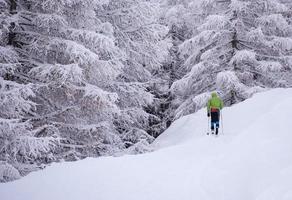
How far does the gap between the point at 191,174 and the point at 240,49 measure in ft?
32.2

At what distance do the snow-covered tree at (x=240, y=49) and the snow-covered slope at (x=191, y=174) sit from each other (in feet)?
17.4

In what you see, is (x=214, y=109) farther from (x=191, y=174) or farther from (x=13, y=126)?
(x=13, y=126)

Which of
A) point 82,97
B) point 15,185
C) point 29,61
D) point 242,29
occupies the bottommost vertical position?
point 15,185

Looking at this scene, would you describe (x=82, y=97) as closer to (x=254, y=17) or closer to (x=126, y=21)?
(x=126, y=21)

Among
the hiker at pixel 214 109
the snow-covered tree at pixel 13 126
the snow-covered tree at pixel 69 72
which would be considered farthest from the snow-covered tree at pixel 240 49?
the snow-covered tree at pixel 13 126

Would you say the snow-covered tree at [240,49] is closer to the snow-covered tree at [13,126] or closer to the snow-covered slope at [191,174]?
the snow-covered slope at [191,174]

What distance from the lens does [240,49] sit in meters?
16.4

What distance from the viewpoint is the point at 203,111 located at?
49.0 ft

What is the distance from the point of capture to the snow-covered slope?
702 cm

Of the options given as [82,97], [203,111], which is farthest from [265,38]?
[82,97]

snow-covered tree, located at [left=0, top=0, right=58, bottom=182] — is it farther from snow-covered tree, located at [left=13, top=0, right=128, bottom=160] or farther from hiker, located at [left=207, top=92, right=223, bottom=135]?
hiker, located at [left=207, top=92, right=223, bottom=135]

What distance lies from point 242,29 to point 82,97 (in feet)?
28.5

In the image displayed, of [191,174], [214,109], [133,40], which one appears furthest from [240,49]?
[191,174]

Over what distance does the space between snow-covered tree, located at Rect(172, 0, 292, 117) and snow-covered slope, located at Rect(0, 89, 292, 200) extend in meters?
5.31
